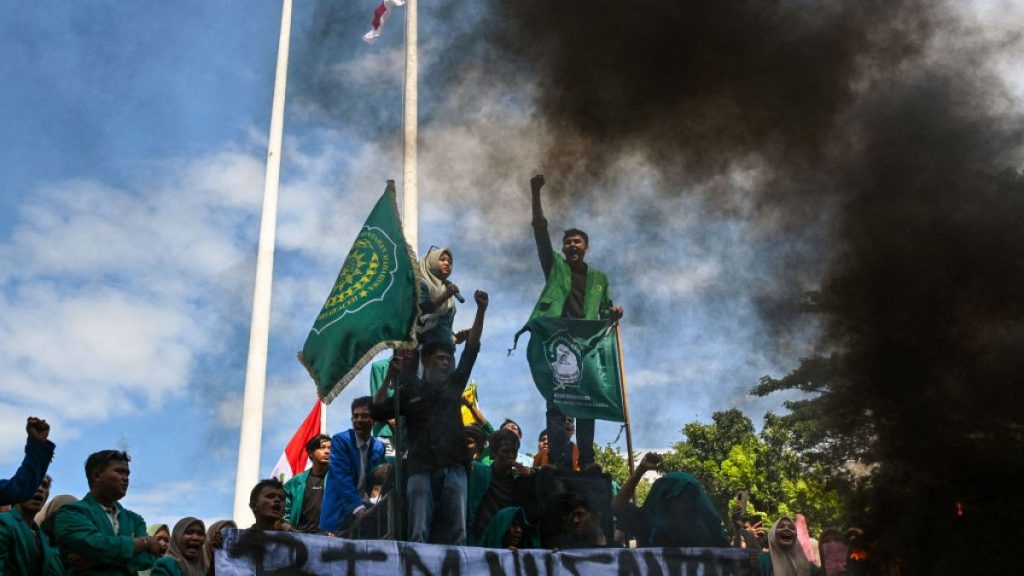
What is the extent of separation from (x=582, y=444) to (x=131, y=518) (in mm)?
3343

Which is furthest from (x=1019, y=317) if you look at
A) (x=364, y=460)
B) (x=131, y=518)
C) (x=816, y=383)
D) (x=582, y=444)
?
(x=131, y=518)

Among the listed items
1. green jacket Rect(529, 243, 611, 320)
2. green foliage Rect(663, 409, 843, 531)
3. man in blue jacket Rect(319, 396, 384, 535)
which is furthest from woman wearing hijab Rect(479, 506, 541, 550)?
green foliage Rect(663, 409, 843, 531)

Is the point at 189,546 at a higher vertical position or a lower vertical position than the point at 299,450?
lower

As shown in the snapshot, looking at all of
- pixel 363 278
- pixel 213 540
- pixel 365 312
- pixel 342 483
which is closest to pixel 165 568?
pixel 213 540

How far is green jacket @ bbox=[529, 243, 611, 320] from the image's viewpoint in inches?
281

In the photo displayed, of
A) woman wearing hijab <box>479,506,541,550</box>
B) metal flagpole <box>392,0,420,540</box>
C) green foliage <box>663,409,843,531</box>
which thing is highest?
metal flagpole <box>392,0,420,540</box>

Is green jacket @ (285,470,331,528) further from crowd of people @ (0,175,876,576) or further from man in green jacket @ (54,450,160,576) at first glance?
man in green jacket @ (54,450,160,576)

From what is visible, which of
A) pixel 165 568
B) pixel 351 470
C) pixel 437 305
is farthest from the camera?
pixel 437 305

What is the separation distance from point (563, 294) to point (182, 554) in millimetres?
3288

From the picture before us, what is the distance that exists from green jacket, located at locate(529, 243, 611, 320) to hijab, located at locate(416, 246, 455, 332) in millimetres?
756

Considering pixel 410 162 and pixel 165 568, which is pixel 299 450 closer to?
pixel 410 162

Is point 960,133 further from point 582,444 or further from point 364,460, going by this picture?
point 364,460

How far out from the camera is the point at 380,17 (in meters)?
14.1

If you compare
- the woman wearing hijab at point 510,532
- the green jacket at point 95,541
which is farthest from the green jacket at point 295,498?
the green jacket at point 95,541
